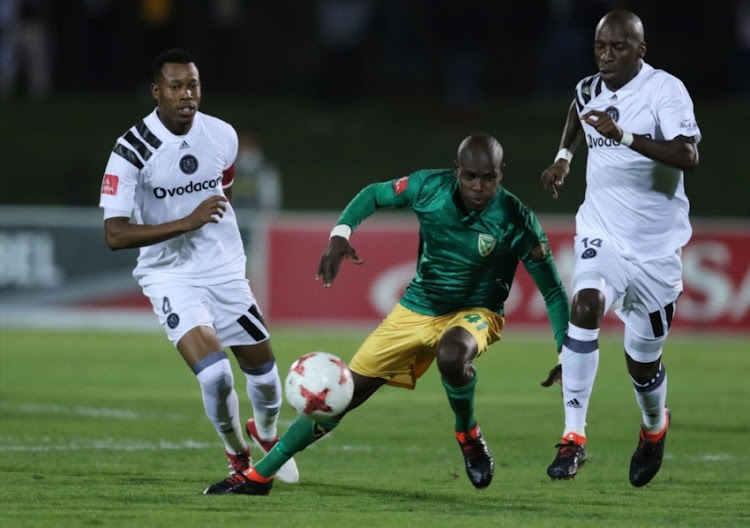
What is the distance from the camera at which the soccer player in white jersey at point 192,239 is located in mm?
7391

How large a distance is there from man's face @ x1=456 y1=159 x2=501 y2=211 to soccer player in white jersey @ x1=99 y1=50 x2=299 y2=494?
4.06 feet

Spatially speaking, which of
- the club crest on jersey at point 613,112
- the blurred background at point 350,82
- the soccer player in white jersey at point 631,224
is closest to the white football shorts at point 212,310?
the soccer player in white jersey at point 631,224

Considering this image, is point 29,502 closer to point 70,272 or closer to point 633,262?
point 633,262

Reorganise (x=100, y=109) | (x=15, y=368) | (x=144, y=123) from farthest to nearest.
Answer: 1. (x=100, y=109)
2. (x=15, y=368)
3. (x=144, y=123)

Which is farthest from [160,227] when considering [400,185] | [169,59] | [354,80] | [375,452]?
[354,80]

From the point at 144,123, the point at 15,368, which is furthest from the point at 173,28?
the point at 144,123

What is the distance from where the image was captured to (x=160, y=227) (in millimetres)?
7336

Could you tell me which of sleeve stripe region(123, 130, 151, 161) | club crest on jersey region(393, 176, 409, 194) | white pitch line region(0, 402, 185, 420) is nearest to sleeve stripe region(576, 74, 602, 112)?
club crest on jersey region(393, 176, 409, 194)

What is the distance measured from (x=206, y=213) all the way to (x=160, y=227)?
0.26 m

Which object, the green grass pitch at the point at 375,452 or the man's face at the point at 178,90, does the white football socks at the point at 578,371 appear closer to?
the green grass pitch at the point at 375,452

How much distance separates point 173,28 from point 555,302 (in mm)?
15252

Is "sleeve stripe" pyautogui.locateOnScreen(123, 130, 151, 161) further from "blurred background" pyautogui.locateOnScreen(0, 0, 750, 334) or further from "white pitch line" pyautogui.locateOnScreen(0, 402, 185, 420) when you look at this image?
"blurred background" pyautogui.locateOnScreen(0, 0, 750, 334)

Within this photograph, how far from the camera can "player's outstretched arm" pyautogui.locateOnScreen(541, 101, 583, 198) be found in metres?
7.53

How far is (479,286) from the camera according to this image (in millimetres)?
7363
